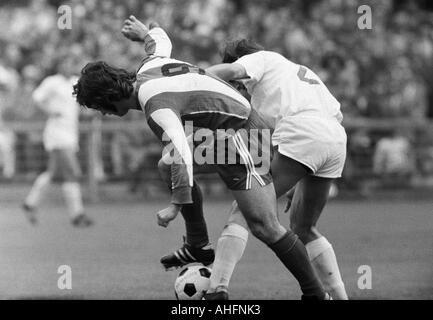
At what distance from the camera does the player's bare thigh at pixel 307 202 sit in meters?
6.68

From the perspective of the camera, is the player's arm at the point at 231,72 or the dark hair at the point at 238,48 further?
the dark hair at the point at 238,48

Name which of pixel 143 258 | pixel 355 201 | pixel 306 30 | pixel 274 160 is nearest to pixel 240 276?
pixel 143 258

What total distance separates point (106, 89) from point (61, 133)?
26.6ft

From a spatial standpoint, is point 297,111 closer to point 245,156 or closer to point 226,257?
point 245,156

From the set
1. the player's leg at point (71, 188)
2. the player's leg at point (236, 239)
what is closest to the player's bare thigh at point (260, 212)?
the player's leg at point (236, 239)

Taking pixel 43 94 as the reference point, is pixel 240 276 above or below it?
below

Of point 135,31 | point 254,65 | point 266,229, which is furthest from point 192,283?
point 135,31

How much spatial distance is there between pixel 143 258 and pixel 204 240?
298cm

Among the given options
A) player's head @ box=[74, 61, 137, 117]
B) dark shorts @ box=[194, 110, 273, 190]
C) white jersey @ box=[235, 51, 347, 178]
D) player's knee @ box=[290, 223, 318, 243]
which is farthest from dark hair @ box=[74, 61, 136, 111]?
player's knee @ box=[290, 223, 318, 243]

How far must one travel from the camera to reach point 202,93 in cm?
620

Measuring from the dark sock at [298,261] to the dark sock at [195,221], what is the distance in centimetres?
83

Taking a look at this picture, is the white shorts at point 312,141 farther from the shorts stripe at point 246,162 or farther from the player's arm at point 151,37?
the player's arm at point 151,37

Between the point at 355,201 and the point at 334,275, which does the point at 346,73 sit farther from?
the point at 334,275

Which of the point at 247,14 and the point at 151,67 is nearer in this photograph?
the point at 151,67
